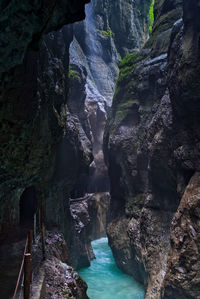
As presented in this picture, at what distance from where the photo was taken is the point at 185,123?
10.0 meters

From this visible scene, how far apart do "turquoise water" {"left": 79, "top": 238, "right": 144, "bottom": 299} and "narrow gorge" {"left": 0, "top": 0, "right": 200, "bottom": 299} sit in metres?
0.08

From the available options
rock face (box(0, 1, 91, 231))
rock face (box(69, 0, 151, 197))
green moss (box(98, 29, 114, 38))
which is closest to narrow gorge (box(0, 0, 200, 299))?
rock face (box(0, 1, 91, 231))

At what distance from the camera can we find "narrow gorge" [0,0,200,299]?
559 cm

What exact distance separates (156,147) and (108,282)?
9.15 m

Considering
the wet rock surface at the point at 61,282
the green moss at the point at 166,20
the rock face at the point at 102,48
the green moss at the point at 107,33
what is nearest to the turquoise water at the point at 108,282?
the wet rock surface at the point at 61,282

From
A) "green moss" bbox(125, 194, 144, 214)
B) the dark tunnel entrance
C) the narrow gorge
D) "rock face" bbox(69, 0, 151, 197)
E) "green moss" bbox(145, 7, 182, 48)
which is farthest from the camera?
"rock face" bbox(69, 0, 151, 197)

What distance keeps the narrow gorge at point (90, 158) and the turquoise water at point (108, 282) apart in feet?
0.25

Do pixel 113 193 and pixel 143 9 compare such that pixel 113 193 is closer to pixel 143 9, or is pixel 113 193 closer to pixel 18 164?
pixel 18 164

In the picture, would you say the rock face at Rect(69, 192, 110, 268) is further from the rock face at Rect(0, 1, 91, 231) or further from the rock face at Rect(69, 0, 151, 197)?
the rock face at Rect(69, 0, 151, 197)

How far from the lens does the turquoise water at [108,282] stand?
43.8ft

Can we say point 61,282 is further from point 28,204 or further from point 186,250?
point 28,204

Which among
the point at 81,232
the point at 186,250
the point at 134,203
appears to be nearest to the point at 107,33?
the point at 134,203

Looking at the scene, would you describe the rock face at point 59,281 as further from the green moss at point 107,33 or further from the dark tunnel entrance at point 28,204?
the green moss at point 107,33

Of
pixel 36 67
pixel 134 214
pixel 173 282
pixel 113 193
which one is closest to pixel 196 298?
pixel 173 282
